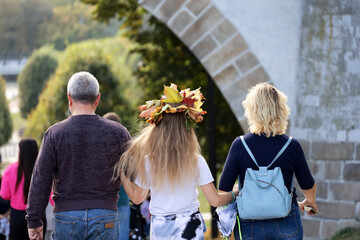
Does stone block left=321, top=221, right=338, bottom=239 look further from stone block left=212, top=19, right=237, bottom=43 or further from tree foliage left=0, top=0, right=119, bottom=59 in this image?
tree foliage left=0, top=0, right=119, bottom=59

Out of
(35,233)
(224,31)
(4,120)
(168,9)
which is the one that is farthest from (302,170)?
(4,120)

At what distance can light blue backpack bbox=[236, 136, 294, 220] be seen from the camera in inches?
111

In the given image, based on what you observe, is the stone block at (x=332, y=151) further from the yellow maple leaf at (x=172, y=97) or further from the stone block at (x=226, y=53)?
the yellow maple leaf at (x=172, y=97)

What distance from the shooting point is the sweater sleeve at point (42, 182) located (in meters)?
2.87

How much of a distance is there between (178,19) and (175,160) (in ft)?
9.03

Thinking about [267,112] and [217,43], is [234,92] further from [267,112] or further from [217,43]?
[267,112]

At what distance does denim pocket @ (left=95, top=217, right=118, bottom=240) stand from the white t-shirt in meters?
0.23

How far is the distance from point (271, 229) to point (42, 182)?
123 centimetres

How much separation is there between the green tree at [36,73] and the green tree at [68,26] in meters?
8.07

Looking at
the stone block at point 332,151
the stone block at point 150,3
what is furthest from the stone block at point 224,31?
the stone block at point 332,151

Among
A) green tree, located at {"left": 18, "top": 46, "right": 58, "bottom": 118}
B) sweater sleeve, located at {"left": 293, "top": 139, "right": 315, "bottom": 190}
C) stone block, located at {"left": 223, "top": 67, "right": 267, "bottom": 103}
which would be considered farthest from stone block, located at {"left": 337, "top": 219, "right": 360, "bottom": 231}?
green tree, located at {"left": 18, "top": 46, "right": 58, "bottom": 118}

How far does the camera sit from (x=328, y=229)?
5027mm

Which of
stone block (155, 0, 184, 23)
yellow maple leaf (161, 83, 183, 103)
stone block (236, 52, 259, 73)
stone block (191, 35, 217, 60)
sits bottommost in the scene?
yellow maple leaf (161, 83, 183, 103)

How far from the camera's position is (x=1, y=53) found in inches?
1288
